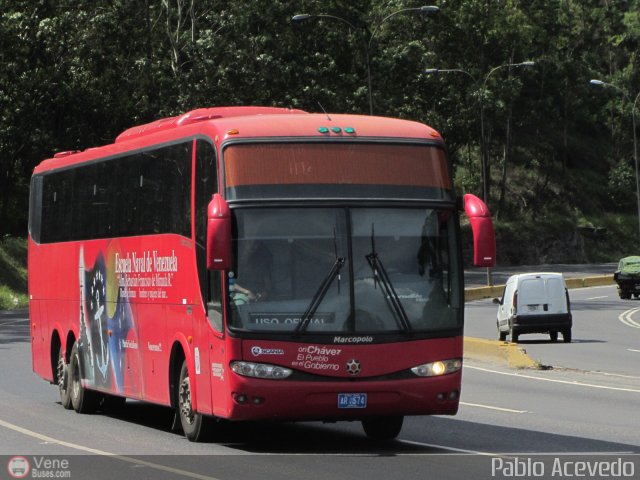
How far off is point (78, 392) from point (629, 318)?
31.2m

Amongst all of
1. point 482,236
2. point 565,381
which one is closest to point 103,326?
point 482,236

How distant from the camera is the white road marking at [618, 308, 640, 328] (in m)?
44.2

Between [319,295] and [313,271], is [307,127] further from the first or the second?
[319,295]

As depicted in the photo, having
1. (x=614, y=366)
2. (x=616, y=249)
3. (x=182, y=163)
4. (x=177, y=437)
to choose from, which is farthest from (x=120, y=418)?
(x=616, y=249)

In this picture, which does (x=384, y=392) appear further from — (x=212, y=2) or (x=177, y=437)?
(x=212, y=2)

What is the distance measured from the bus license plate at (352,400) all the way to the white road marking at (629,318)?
1232 inches

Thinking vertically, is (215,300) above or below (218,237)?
below

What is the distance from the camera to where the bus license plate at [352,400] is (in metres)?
13.2

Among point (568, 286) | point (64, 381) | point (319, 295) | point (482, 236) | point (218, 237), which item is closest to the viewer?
point (218, 237)

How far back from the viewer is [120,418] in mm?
18188

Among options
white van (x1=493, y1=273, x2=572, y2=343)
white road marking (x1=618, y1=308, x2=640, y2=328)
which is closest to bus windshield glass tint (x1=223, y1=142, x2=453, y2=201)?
white van (x1=493, y1=273, x2=572, y2=343)

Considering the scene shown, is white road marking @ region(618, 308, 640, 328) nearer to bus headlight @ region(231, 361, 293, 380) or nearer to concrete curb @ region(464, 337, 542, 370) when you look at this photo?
concrete curb @ region(464, 337, 542, 370)

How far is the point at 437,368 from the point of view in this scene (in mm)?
13562

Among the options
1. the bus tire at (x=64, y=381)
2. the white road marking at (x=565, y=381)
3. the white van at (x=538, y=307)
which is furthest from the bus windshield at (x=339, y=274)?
the white van at (x=538, y=307)
